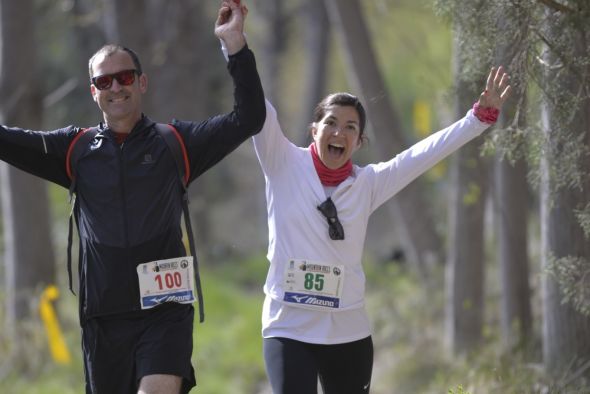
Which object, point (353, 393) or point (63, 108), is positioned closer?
point (353, 393)

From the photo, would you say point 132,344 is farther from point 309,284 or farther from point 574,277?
point 574,277

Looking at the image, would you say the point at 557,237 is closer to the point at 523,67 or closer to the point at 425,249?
the point at 523,67

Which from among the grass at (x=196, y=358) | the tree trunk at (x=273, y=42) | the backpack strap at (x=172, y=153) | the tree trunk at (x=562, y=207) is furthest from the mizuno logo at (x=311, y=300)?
the tree trunk at (x=273, y=42)

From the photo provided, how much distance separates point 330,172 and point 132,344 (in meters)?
1.25

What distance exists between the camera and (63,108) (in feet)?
87.8

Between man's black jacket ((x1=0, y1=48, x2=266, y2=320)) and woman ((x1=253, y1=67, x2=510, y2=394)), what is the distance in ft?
1.05

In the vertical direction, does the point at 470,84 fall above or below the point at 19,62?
below

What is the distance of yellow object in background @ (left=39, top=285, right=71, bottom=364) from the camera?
474 inches

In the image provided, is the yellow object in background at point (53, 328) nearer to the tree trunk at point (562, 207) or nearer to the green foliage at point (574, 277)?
the tree trunk at point (562, 207)

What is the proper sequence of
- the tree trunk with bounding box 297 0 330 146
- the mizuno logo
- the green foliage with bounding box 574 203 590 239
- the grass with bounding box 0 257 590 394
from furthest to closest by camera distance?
the tree trunk with bounding box 297 0 330 146 → the grass with bounding box 0 257 590 394 → the green foliage with bounding box 574 203 590 239 → the mizuno logo

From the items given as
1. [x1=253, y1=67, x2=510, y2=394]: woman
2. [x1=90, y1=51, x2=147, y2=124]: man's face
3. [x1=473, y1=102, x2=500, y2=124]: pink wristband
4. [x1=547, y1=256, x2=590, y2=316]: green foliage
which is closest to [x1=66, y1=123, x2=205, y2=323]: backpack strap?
[x1=90, y1=51, x2=147, y2=124]: man's face

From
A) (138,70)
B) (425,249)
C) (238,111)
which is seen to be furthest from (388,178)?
(425,249)

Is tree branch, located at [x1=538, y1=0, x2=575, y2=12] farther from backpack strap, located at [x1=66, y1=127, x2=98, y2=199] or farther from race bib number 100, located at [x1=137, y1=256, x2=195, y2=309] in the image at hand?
backpack strap, located at [x1=66, y1=127, x2=98, y2=199]

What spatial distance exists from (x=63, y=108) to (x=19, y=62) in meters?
14.5
